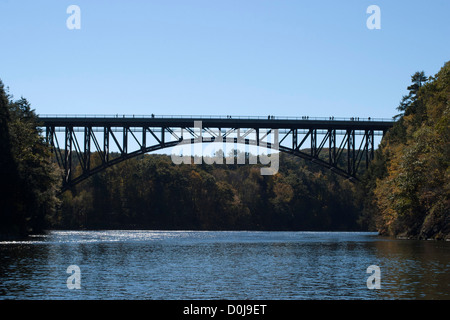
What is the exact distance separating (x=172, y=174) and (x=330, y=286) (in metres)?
125

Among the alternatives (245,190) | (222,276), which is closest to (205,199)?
(245,190)

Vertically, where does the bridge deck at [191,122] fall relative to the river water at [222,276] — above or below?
above

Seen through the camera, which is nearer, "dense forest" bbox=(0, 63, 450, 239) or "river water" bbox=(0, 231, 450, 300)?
"river water" bbox=(0, 231, 450, 300)

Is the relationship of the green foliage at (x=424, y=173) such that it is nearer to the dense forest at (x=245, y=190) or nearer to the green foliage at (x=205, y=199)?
the dense forest at (x=245, y=190)

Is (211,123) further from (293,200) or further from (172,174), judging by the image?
(293,200)

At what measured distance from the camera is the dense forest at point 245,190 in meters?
64.0

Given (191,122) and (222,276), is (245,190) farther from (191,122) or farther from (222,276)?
(222,276)

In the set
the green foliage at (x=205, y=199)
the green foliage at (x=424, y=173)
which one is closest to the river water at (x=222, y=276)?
the green foliage at (x=424, y=173)

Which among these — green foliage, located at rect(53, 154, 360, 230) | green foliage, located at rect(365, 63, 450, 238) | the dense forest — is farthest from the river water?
green foliage, located at rect(53, 154, 360, 230)

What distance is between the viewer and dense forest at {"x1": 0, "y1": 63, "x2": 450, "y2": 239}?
64.0m

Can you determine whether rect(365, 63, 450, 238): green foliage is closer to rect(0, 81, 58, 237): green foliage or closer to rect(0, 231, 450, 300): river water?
rect(0, 231, 450, 300): river water

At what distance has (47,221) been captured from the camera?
87000mm

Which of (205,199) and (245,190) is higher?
(245,190)

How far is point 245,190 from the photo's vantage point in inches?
6619
